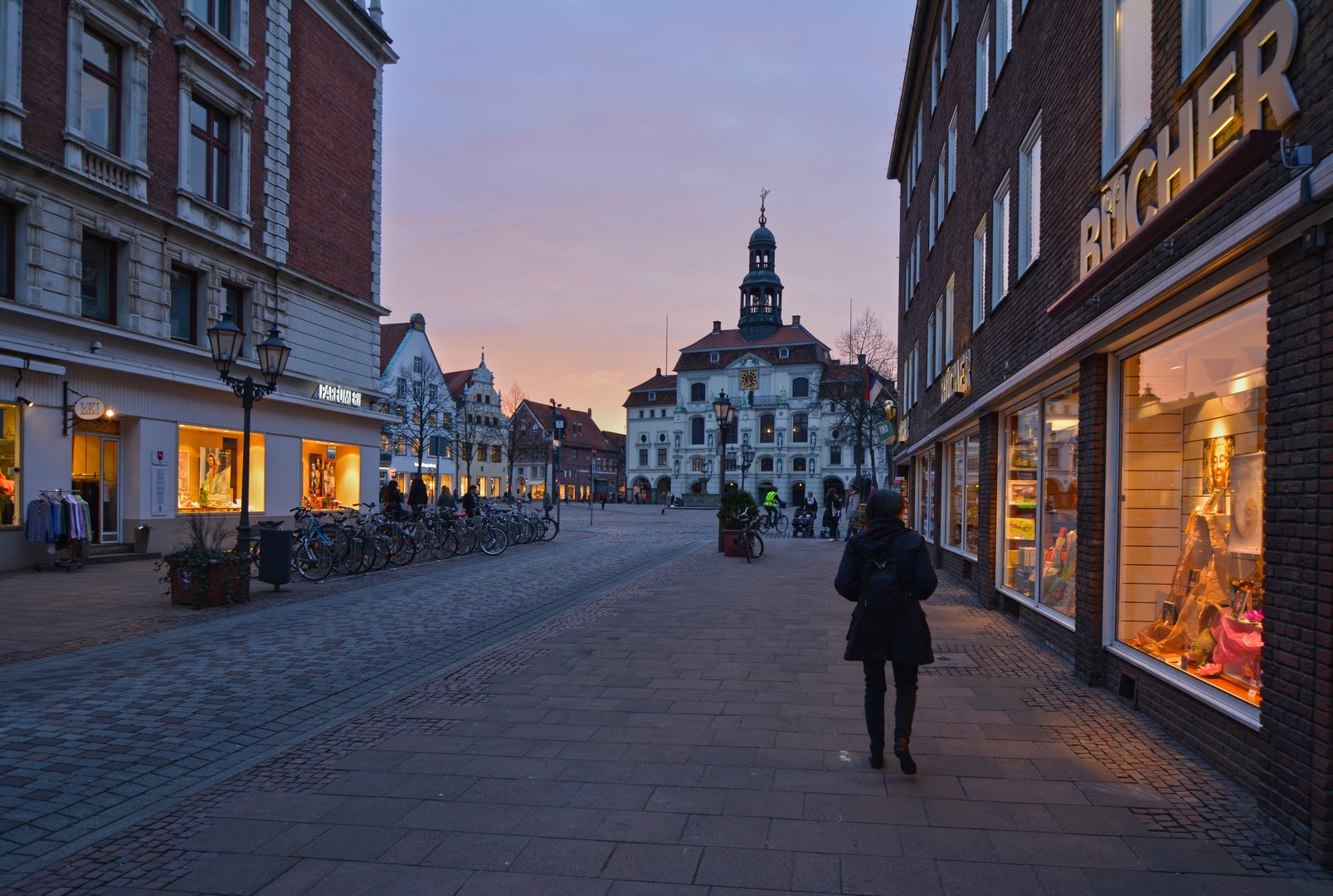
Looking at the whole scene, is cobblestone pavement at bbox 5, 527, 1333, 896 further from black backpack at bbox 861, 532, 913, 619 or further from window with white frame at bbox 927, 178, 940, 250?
window with white frame at bbox 927, 178, 940, 250

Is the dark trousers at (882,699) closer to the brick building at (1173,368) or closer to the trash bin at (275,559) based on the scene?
the brick building at (1173,368)

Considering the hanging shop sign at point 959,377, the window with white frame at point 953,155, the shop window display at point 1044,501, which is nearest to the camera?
the shop window display at point 1044,501

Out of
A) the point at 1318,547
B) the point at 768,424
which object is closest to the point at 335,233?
the point at 1318,547

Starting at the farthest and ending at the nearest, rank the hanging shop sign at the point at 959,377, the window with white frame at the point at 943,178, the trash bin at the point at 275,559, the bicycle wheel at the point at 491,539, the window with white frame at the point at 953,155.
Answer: the bicycle wheel at the point at 491,539 < the window with white frame at the point at 943,178 < the window with white frame at the point at 953,155 < the hanging shop sign at the point at 959,377 < the trash bin at the point at 275,559

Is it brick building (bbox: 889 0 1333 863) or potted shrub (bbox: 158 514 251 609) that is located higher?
brick building (bbox: 889 0 1333 863)

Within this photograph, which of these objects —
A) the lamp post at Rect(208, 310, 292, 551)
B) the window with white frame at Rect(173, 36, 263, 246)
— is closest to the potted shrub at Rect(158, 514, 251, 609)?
the lamp post at Rect(208, 310, 292, 551)

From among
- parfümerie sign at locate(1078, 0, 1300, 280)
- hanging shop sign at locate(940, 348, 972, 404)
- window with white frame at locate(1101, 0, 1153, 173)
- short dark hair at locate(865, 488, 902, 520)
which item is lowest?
short dark hair at locate(865, 488, 902, 520)

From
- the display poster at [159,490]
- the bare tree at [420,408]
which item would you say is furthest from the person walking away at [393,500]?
the bare tree at [420,408]

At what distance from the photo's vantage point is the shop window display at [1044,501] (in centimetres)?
818

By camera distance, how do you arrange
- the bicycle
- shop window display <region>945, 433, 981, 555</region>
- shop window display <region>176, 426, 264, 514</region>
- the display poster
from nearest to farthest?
1. shop window display <region>945, 433, 981, 555</region>
2. the display poster
3. the bicycle
4. shop window display <region>176, 426, 264, 514</region>

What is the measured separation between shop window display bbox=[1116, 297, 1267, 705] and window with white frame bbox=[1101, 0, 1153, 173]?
1741 millimetres

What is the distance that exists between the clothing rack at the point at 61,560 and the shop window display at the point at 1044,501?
15878 millimetres

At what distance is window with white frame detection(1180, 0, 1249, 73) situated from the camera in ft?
16.5

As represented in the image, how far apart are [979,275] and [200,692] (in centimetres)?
1184
